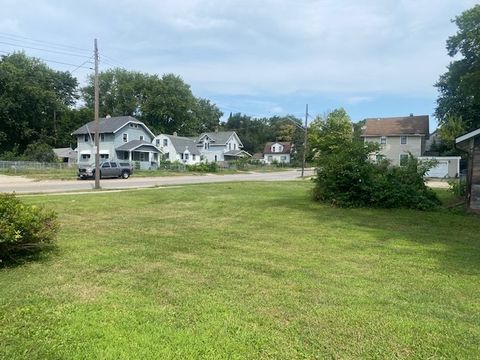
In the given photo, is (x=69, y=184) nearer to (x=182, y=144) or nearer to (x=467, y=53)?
(x=467, y=53)

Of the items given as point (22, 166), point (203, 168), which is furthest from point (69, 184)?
point (203, 168)

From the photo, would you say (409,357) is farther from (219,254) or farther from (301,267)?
(219,254)

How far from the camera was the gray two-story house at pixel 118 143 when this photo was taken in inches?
2301

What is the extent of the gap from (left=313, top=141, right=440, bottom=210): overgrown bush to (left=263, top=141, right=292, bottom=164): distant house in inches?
3067

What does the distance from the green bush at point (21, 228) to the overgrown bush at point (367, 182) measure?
10.1 meters

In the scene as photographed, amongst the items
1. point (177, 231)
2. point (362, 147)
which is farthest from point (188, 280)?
→ point (362, 147)

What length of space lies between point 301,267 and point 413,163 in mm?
10775

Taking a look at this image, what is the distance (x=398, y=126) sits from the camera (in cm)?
5478

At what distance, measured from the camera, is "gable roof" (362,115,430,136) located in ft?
175

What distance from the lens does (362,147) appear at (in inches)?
613

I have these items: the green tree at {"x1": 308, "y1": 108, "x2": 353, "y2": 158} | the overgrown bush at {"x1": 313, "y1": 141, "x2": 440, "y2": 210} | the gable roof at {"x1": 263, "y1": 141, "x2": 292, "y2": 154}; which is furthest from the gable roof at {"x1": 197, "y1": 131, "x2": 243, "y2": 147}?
the overgrown bush at {"x1": 313, "y1": 141, "x2": 440, "y2": 210}

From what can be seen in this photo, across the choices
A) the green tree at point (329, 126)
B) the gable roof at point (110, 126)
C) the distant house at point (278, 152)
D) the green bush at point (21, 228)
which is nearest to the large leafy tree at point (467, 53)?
the green bush at point (21, 228)

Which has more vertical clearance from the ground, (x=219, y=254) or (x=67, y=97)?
(x=67, y=97)

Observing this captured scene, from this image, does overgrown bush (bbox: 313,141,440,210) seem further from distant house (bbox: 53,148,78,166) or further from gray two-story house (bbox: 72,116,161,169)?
distant house (bbox: 53,148,78,166)
